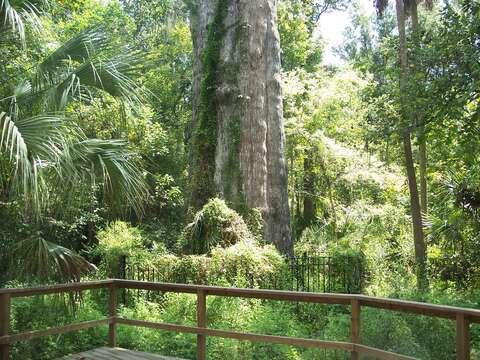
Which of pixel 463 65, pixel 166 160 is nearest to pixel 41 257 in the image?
pixel 463 65

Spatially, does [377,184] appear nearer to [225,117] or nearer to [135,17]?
[225,117]

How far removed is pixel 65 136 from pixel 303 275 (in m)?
6.96

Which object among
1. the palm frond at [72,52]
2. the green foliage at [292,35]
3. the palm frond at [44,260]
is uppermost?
the green foliage at [292,35]

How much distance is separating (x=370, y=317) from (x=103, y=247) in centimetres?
833

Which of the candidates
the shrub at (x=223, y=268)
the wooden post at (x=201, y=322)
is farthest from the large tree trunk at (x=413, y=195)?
the wooden post at (x=201, y=322)

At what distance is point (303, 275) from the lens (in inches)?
432

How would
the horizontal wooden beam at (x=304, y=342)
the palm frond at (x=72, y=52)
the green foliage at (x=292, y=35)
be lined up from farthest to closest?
the green foliage at (x=292, y=35) < the palm frond at (x=72, y=52) < the horizontal wooden beam at (x=304, y=342)

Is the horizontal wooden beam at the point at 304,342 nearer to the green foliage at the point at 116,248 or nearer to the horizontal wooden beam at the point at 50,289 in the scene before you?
the horizontal wooden beam at the point at 50,289

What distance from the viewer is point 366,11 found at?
41.3 meters

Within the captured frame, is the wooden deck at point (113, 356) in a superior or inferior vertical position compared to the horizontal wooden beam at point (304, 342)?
inferior

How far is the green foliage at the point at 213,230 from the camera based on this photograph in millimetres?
10875

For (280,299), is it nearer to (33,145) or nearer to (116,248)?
(33,145)

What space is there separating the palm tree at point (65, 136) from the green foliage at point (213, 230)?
4785 millimetres

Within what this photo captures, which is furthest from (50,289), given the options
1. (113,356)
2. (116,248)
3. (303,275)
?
(116,248)
